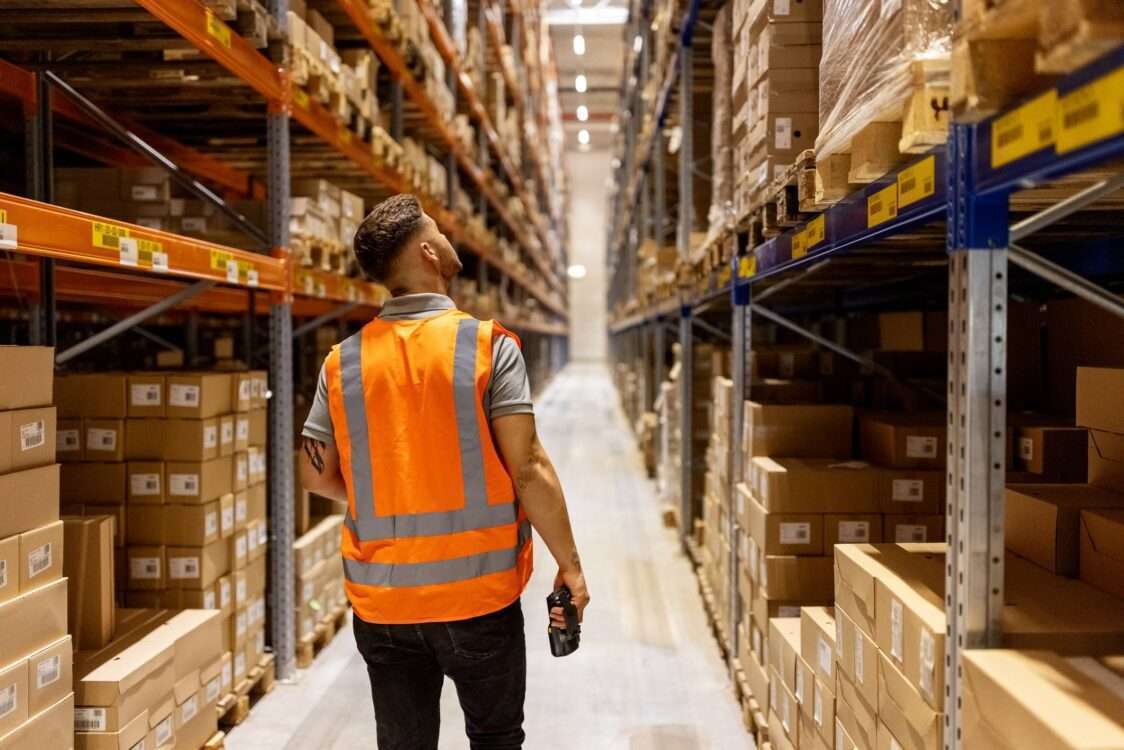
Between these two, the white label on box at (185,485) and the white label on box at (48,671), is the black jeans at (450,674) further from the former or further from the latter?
the white label on box at (185,485)

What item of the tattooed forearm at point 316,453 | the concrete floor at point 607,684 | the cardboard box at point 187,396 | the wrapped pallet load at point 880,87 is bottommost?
the concrete floor at point 607,684

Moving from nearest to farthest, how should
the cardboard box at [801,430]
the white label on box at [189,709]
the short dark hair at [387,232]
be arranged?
the short dark hair at [387,232], the white label on box at [189,709], the cardboard box at [801,430]

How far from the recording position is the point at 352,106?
489 cm

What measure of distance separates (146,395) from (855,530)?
2751 millimetres

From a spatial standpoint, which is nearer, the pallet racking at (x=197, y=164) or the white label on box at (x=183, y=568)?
the pallet racking at (x=197, y=164)

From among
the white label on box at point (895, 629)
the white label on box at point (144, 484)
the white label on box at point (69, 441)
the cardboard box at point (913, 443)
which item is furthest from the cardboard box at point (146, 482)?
the cardboard box at point (913, 443)

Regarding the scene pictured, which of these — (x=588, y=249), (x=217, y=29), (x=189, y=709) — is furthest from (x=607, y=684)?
(x=588, y=249)

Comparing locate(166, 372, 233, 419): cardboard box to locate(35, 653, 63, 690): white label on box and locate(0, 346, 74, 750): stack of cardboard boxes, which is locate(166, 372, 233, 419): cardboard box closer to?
locate(0, 346, 74, 750): stack of cardboard boxes

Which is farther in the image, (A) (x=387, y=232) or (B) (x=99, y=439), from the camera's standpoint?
(B) (x=99, y=439)

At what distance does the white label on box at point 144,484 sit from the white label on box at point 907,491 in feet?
9.18

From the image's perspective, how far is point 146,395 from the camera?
3.37m

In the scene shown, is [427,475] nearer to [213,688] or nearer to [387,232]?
[387,232]

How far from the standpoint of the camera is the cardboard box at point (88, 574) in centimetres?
285

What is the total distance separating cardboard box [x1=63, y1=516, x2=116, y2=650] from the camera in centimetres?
285
